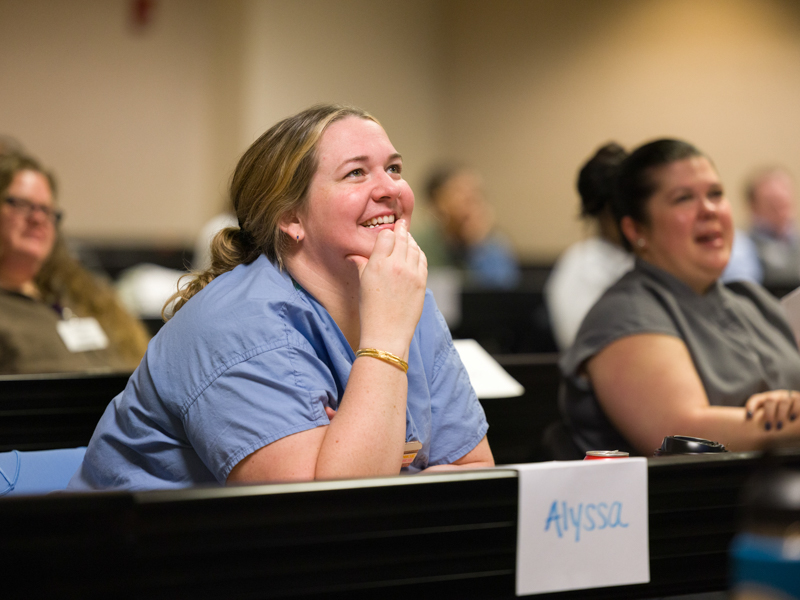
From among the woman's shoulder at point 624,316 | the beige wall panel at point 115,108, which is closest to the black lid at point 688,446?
the woman's shoulder at point 624,316

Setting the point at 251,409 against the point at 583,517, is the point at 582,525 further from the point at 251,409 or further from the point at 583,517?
the point at 251,409

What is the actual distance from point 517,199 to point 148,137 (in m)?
3.25

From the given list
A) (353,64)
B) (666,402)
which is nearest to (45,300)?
(666,402)

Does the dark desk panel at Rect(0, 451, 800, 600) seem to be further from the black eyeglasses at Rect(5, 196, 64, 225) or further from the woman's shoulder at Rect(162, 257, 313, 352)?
the black eyeglasses at Rect(5, 196, 64, 225)

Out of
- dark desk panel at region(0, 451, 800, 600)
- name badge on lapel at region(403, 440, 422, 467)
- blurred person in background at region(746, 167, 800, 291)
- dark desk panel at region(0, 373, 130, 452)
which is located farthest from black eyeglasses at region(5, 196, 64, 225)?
blurred person in background at region(746, 167, 800, 291)

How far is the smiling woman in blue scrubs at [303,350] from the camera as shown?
1.15m

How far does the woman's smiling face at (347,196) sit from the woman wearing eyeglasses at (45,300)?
4.32 ft

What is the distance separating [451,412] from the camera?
1485mm

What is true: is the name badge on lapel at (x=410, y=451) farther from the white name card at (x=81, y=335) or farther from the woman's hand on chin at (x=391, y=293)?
the white name card at (x=81, y=335)

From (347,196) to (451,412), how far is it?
1.45 ft

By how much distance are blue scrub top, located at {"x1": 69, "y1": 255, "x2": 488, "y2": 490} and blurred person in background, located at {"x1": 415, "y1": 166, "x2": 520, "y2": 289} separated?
379 centimetres

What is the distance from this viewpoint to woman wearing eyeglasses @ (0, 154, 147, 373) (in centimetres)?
234

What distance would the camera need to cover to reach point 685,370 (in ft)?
5.50

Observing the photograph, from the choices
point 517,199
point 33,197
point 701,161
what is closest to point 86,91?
point 517,199
